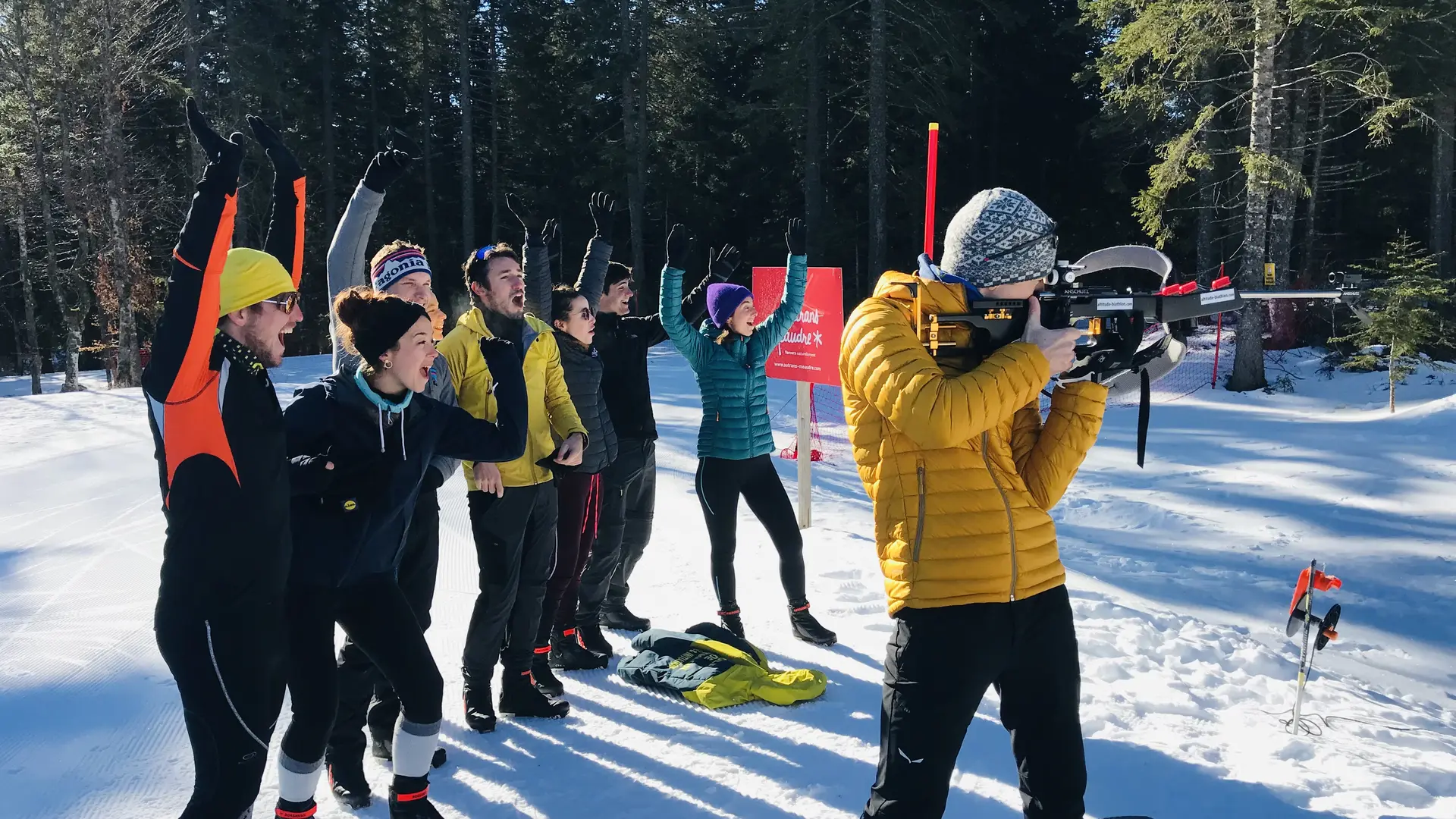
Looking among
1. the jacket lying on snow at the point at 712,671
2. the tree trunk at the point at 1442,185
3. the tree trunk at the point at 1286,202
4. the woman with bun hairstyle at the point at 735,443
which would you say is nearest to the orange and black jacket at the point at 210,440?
the jacket lying on snow at the point at 712,671

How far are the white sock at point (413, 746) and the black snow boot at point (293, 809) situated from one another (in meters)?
0.27

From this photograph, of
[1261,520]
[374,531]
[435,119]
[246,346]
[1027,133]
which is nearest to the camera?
[246,346]

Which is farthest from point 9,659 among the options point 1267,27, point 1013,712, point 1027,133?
point 1027,133

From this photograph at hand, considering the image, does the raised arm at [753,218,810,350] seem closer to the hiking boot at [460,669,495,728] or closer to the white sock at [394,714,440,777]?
the hiking boot at [460,669,495,728]

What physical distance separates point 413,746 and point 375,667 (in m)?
0.51

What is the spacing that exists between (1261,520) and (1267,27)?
9192 mm

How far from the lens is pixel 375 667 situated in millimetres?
3285

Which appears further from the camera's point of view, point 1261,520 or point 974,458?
point 1261,520

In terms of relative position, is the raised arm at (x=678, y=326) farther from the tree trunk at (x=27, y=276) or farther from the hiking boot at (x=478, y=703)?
the tree trunk at (x=27, y=276)

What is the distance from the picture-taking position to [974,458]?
225 cm

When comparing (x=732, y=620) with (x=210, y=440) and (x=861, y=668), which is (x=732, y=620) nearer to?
(x=861, y=668)

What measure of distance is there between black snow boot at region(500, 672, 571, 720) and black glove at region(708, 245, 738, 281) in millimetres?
2586

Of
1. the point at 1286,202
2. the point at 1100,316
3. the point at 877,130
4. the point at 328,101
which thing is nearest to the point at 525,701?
Answer: the point at 1100,316

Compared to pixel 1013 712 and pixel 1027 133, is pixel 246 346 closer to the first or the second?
pixel 1013 712
